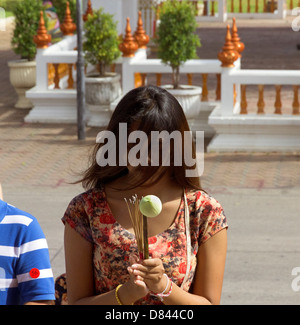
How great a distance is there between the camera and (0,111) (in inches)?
616

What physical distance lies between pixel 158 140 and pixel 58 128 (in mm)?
11050

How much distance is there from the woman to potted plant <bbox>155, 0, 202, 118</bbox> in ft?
31.7

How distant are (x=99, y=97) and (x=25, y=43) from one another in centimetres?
254

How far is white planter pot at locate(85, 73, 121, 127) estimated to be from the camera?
13.9 meters

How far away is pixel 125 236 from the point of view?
3.24 meters

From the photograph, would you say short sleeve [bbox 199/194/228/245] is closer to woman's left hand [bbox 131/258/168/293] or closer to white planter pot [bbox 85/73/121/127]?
woman's left hand [bbox 131/258/168/293]

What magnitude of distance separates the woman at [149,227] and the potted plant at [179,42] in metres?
9.66

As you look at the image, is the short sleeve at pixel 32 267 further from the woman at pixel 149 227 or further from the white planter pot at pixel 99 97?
the white planter pot at pixel 99 97

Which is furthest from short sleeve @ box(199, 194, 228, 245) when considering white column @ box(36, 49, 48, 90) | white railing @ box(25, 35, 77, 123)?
white column @ box(36, 49, 48, 90)

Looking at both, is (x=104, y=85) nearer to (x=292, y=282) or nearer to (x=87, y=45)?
(x=87, y=45)

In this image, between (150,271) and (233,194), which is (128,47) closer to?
(233,194)

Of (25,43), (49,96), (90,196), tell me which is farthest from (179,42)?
(90,196)

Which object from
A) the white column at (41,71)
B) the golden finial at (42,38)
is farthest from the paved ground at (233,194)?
the golden finial at (42,38)
